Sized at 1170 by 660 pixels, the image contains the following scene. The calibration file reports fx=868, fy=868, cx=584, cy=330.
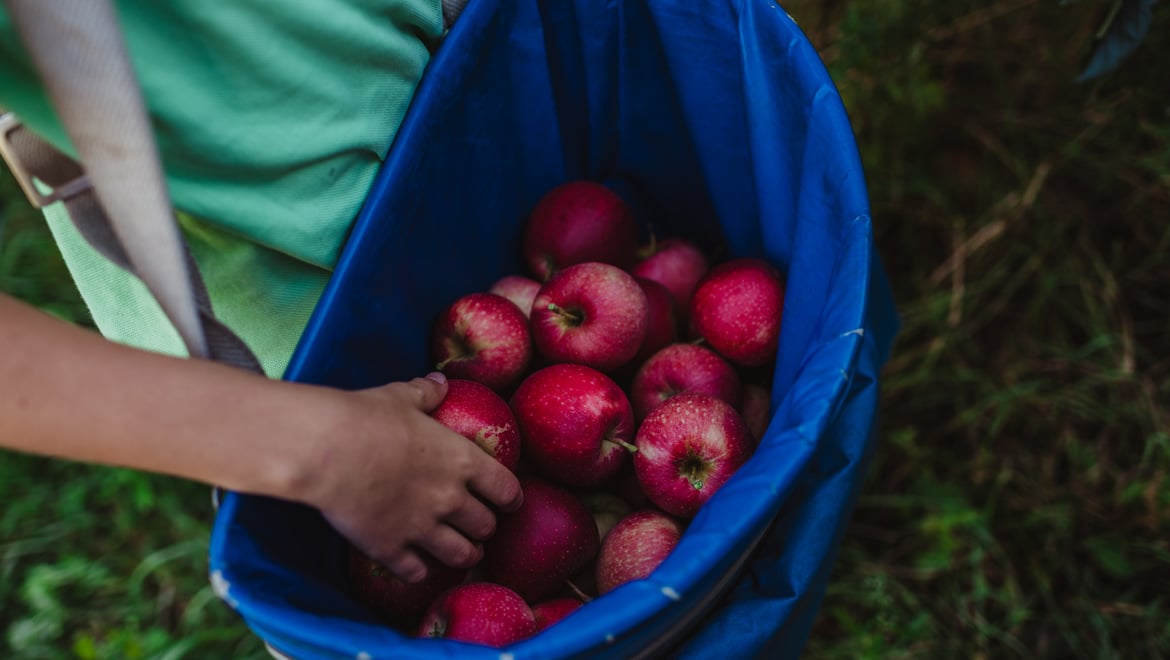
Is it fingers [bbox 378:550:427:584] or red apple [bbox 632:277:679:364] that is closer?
fingers [bbox 378:550:427:584]

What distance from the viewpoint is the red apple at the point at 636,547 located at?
96 cm

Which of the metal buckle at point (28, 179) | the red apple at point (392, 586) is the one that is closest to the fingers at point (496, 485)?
the red apple at point (392, 586)

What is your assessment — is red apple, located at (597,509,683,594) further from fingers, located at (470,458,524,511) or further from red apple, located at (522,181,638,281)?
red apple, located at (522,181,638,281)

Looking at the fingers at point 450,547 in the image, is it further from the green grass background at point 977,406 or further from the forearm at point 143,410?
the green grass background at point 977,406

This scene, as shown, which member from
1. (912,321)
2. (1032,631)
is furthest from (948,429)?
(1032,631)

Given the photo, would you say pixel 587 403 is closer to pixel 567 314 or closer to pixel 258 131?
pixel 567 314

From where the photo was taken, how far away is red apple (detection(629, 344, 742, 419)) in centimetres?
112

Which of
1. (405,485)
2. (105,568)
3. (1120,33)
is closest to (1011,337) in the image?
(1120,33)

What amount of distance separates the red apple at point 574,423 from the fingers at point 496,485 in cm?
14

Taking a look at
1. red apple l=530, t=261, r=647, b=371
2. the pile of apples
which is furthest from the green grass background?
red apple l=530, t=261, r=647, b=371

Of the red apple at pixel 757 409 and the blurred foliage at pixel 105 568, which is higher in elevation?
the red apple at pixel 757 409

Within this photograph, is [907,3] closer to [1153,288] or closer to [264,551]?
[1153,288]

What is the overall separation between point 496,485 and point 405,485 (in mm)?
135

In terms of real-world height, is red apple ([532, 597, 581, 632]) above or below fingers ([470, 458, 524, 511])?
below
